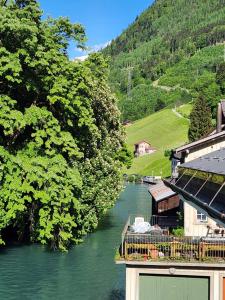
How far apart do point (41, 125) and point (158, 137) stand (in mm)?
126232

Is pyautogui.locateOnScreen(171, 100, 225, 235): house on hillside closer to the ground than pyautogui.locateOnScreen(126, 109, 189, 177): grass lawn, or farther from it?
closer to the ground

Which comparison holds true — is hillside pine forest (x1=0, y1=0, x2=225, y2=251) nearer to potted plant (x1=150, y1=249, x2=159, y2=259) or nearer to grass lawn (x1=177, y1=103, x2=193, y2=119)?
potted plant (x1=150, y1=249, x2=159, y2=259)

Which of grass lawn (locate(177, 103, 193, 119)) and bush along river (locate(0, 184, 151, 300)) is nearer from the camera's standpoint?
bush along river (locate(0, 184, 151, 300))

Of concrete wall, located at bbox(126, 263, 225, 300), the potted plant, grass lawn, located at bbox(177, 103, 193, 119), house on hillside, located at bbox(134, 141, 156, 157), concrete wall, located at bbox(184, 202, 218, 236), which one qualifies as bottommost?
concrete wall, located at bbox(126, 263, 225, 300)

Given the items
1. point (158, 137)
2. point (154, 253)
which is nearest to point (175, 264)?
point (154, 253)

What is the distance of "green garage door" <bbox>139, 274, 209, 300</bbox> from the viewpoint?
17500 mm

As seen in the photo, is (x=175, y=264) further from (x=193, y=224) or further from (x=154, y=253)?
(x=193, y=224)

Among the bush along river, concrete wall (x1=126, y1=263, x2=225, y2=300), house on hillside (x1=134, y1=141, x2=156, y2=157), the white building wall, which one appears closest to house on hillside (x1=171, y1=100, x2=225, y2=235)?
the white building wall

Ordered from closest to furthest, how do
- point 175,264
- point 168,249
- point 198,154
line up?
point 175,264
point 168,249
point 198,154

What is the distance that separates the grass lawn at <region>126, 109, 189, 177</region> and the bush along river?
82.9 metres

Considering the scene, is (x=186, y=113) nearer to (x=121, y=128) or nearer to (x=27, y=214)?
(x=121, y=128)

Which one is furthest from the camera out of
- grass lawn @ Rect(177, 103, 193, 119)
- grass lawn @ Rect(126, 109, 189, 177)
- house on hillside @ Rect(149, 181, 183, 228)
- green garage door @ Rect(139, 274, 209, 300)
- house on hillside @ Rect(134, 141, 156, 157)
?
grass lawn @ Rect(177, 103, 193, 119)

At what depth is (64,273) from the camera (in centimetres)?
2792

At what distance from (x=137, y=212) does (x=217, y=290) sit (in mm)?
40576
